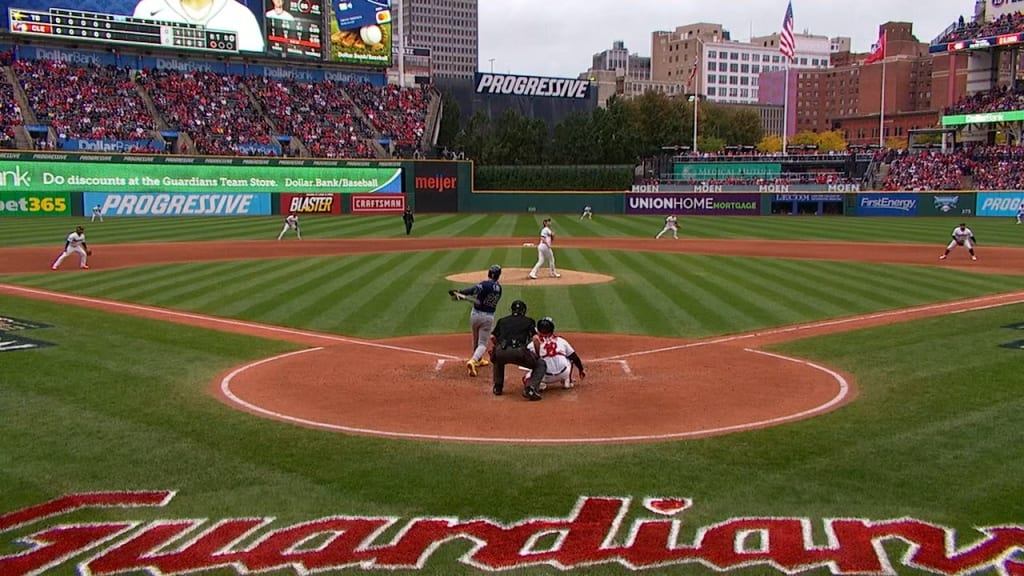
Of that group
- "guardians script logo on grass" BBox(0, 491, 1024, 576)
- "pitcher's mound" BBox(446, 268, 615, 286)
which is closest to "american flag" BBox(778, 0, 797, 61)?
"pitcher's mound" BBox(446, 268, 615, 286)

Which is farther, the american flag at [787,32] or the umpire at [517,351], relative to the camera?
the american flag at [787,32]

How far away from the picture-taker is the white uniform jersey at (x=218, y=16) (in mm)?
64562

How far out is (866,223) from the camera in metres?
54.2

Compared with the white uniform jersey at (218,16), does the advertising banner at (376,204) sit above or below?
below

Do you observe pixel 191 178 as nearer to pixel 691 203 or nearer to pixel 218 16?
pixel 218 16

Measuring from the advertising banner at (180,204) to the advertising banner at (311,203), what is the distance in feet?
4.55

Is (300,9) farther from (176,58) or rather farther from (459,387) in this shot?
(459,387)

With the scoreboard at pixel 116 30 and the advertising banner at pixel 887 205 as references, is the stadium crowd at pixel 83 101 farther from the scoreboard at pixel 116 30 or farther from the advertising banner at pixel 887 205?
the advertising banner at pixel 887 205

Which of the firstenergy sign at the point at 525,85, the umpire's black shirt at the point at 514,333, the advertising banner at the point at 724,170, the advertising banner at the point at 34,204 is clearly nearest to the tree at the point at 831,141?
the firstenergy sign at the point at 525,85

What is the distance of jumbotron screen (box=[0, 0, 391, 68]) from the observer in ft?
200

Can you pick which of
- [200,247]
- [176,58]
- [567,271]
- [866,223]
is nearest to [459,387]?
[567,271]

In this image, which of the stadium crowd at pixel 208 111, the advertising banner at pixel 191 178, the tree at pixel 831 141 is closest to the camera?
the advertising banner at pixel 191 178

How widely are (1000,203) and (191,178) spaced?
5524 cm

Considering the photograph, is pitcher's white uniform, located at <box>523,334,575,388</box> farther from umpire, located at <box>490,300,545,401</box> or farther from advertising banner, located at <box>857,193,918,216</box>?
advertising banner, located at <box>857,193,918,216</box>
